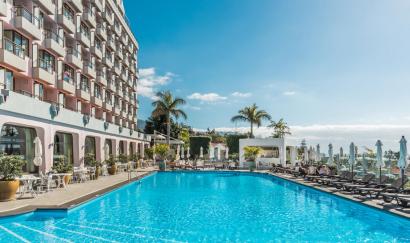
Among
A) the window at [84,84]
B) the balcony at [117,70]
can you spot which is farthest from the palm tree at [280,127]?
the window at [84,84]

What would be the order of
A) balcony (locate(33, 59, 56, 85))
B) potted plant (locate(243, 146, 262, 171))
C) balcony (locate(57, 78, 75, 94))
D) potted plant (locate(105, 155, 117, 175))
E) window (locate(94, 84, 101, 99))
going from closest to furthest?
balcony (locate(33, 59, 56, 85)) → balcony (locate(57, 78, 75, 94)) → potted plant (locate(105, 155, 117, 175)) → potted plant (locate(243, 146, 262, 171)) → window (locate(94, 84, 101, 99))

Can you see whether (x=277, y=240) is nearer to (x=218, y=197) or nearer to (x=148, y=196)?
(x=218, y=197)

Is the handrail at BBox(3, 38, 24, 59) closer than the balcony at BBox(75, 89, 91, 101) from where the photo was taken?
Yes

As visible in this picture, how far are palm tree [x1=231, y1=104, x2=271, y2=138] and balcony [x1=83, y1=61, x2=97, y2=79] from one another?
785 inches

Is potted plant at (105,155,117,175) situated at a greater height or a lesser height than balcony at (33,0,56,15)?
lesser

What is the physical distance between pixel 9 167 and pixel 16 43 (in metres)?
9.34

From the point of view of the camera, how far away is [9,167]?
12.9 metres

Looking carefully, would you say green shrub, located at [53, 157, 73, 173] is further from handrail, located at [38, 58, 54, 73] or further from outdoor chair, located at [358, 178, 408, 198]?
outdoor chair, located at [358, 178, 408, 198]

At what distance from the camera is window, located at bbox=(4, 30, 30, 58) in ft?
60.0

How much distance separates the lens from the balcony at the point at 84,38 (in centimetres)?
2872

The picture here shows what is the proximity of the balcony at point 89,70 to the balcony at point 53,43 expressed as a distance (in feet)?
17.4

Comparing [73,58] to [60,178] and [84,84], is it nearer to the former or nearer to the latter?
[84,84]

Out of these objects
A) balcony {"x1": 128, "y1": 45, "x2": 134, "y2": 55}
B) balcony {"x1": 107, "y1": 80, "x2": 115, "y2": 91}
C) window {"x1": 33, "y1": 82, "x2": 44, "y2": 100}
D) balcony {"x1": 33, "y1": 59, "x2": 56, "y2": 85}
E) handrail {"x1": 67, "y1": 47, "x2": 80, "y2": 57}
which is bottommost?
window {"x1": 33, "y1": 82, "x2": 44, "y2": 100}

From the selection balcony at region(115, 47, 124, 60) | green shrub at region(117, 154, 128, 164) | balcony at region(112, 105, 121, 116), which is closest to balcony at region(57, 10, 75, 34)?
green shrub at region(117, 154, 128, 164)
